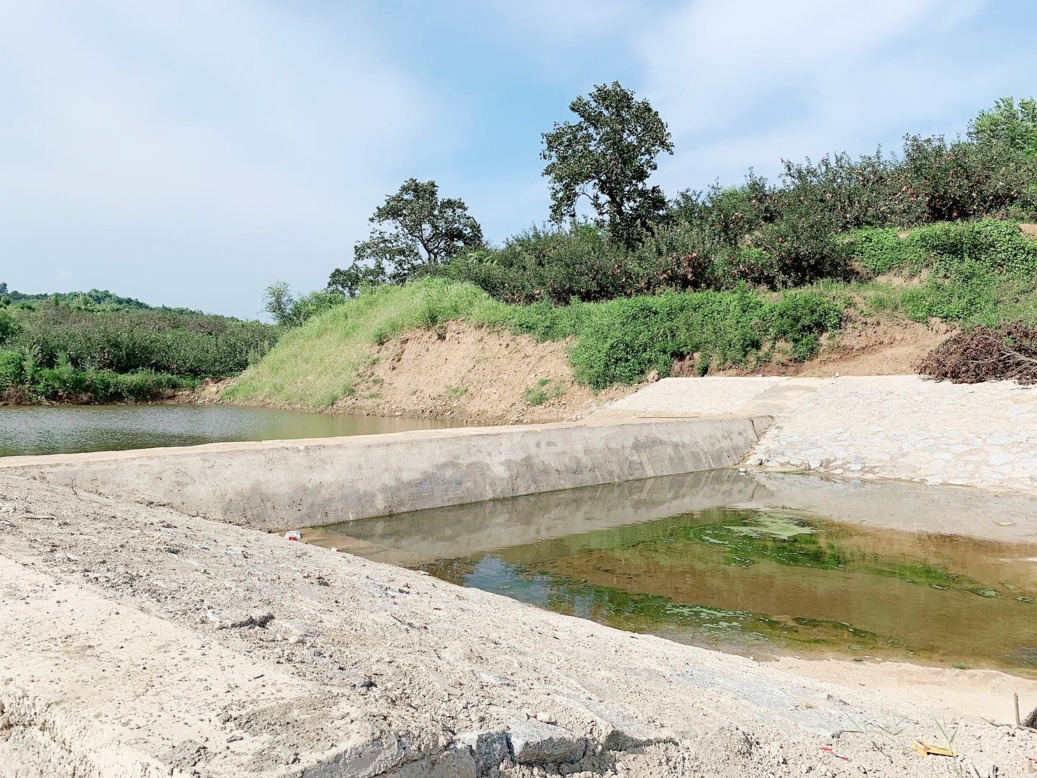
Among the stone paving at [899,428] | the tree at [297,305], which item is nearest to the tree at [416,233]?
the tree at [297,305]

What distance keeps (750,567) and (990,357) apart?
371 inches

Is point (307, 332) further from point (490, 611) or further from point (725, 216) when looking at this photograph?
point (490, 611)

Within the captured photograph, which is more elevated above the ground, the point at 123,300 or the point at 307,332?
the point at 123,300

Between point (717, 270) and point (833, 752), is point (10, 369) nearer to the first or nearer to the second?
point (717, 270)

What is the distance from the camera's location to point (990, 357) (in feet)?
46.6

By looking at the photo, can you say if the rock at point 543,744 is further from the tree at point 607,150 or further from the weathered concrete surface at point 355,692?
the tree at point 607,150

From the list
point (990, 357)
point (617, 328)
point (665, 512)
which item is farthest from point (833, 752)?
point (617, 328)

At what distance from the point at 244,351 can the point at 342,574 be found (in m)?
34.1

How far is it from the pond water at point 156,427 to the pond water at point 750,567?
812 cm

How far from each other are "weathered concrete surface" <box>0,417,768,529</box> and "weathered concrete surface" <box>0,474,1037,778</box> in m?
3.06

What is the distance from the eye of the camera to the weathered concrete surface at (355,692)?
2244mm

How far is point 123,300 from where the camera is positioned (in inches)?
3278

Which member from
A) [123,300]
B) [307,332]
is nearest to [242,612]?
[307,332]

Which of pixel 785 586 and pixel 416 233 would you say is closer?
pixel 785 586
